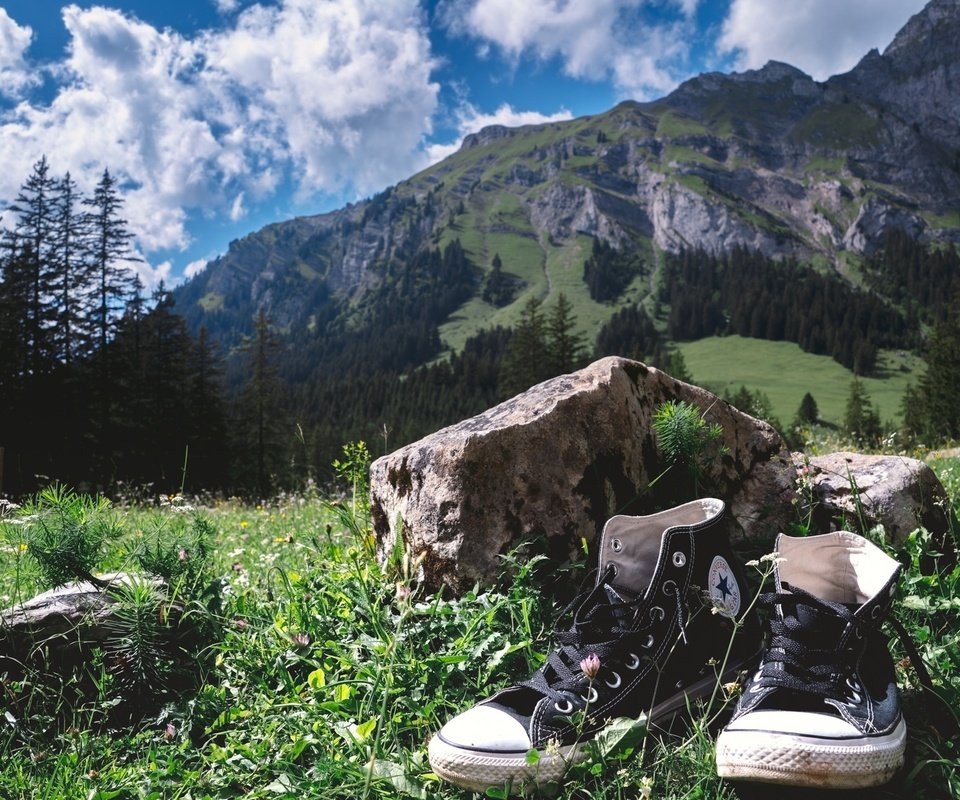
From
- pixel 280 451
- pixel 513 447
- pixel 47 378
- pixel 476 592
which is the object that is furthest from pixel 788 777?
pixel 280 451

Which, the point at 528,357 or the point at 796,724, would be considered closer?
the point at 796,724

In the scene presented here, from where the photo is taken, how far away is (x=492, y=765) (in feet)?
7.97

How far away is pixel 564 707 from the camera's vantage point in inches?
105

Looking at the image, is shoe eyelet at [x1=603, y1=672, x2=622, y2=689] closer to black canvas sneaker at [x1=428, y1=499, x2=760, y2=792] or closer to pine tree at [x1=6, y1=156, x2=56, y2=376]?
black canvas sneaker at [x1=428, y1=499, x2=760, y2=792]

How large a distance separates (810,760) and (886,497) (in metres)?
2.74

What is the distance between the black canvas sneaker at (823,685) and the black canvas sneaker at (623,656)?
0.77 ft

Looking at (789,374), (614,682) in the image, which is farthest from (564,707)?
(789,374)

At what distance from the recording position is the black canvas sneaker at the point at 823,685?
7.38ft

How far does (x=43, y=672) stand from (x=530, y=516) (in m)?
3.00

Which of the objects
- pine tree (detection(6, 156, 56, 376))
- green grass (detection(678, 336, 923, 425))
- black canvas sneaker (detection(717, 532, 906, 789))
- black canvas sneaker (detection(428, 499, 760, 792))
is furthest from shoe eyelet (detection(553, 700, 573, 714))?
green grass (detection(678, 336, 923, 425))

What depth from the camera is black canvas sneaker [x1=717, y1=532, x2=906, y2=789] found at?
2250 millimetres

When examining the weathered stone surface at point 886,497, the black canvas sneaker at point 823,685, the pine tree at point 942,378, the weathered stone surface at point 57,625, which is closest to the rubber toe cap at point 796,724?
the black canvas sneaker at point 823,685

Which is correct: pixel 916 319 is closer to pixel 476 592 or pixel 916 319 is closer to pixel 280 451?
pixel 280 451

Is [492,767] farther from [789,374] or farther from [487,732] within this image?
[789,374]
